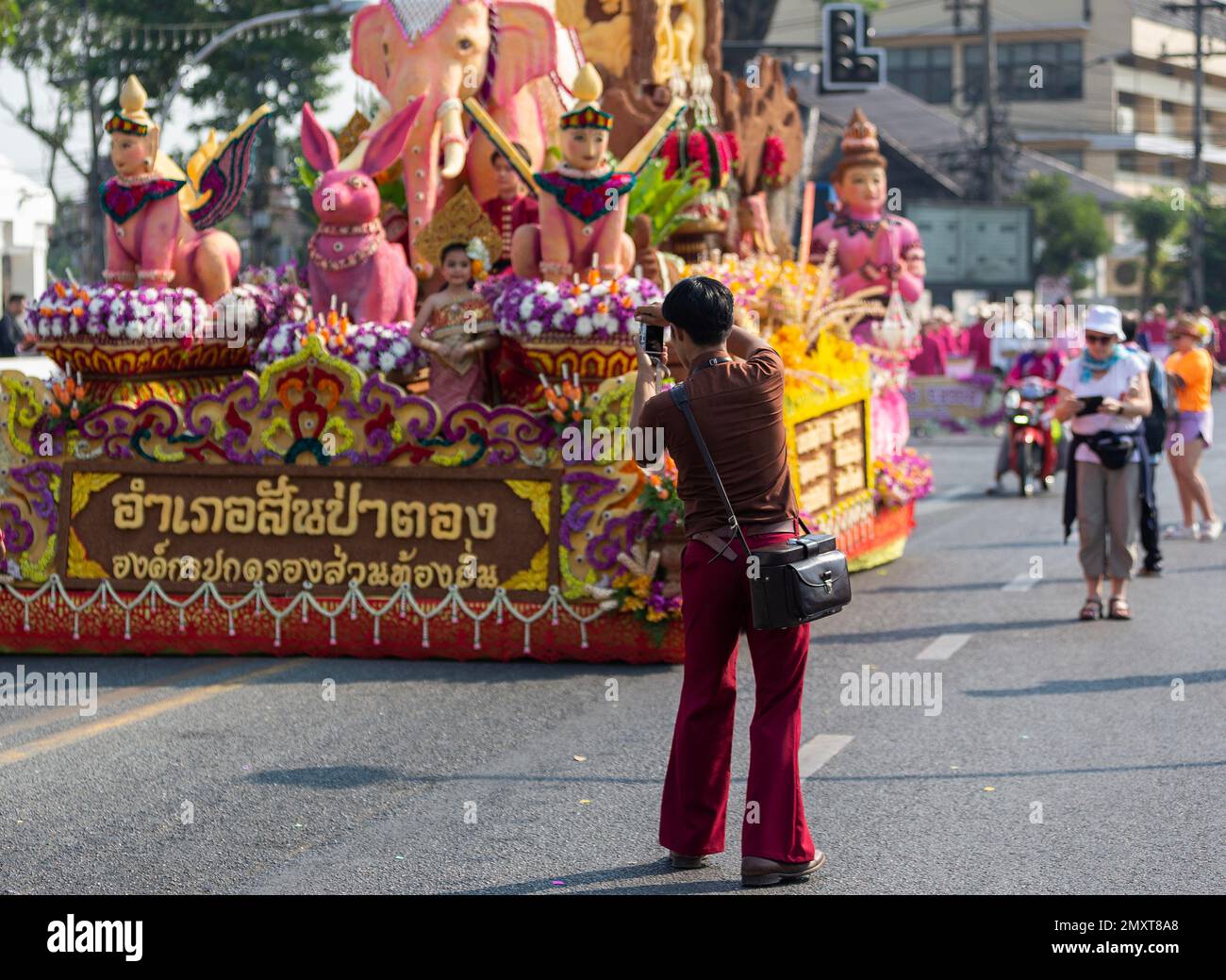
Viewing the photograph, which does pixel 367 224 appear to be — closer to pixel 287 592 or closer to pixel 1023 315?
pixel 287 592

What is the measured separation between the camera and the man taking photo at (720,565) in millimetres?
6184

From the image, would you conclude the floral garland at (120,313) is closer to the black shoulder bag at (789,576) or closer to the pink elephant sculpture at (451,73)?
the pink elephant sculpture at (451,73)

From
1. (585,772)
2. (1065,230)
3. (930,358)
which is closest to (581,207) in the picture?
(585,772)

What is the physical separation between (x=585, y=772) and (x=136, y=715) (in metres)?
2.39

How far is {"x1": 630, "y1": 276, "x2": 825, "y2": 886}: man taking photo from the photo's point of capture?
20.3ft

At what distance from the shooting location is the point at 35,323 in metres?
11.3

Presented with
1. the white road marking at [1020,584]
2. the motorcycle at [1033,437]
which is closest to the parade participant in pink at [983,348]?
the motorcycle at [1033,437]

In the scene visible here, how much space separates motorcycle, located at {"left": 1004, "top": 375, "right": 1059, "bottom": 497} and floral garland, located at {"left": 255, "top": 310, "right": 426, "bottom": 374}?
9359 millimetres

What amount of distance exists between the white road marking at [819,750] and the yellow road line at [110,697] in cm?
335

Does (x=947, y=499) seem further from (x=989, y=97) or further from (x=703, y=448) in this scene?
(x=989, y=97)

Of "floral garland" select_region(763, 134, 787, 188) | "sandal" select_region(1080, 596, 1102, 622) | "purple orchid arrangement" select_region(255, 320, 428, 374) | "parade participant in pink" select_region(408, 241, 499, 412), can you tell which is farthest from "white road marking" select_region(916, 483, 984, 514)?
"purple orchid arrangement" select_region(255, 320, 428, 374)

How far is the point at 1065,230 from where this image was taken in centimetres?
6419

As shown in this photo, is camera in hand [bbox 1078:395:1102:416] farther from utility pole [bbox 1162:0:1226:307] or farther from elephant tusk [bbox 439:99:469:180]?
utility pole [bbox 1162:0:1226:307]
